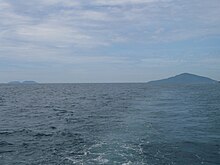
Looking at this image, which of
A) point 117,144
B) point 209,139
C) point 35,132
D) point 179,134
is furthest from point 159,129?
point 35,132

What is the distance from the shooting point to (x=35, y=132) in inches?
1248

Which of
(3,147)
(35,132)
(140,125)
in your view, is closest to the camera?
(3,147)

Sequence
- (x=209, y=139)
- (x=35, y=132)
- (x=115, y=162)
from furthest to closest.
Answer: (x=35, y=132), (x=209, y=139), (x=115, y=162)

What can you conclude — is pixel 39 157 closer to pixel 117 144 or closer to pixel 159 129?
pixel 117 144

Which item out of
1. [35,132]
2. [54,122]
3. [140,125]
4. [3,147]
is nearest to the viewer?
[3,147]

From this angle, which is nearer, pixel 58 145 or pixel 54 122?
pixel 58 145

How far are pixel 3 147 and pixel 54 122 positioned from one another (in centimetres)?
1420

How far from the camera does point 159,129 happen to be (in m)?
31.8

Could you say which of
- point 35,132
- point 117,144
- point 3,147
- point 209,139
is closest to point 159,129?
point 209,139

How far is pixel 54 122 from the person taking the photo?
39.0 meters

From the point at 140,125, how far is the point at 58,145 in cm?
1227

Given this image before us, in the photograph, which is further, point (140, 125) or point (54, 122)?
point (54, 122)

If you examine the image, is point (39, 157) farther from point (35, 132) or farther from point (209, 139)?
point (209, 139)

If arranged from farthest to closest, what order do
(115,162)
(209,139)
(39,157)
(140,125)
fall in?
1. (140,125)
2. (209,139)
3. (39,157)
4. (115,162)
